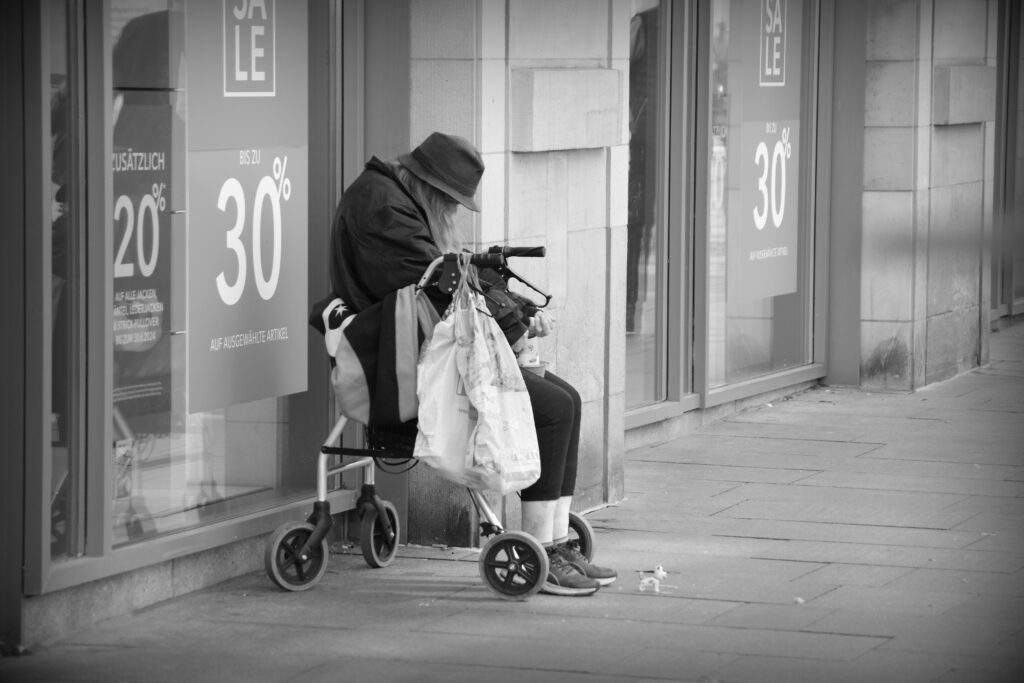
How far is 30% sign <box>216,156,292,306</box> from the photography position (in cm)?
518

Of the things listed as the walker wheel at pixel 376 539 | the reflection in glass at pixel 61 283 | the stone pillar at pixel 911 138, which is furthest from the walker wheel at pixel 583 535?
the stone pillar at pixel 911 138

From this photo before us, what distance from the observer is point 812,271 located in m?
10.1

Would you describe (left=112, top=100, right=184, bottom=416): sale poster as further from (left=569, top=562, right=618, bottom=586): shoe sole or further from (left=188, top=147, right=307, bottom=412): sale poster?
(left=569, top=562, right=618, bottom=586): shoe sole

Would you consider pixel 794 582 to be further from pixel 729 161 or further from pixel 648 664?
pixel 729 161

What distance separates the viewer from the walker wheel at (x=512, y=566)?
194 inches

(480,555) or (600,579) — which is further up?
(480,555)

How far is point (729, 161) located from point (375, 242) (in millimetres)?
4418

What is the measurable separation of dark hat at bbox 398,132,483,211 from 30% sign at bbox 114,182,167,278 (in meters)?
0.81

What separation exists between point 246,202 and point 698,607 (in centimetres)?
203

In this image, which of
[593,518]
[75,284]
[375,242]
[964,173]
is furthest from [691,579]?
[964,173]

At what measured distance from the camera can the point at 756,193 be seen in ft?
30.5

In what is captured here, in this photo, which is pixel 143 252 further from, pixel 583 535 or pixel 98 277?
pixel 583 535

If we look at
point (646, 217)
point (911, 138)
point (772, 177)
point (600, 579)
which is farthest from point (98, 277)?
point (911, 138)

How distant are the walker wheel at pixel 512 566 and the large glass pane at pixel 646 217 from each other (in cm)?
339
